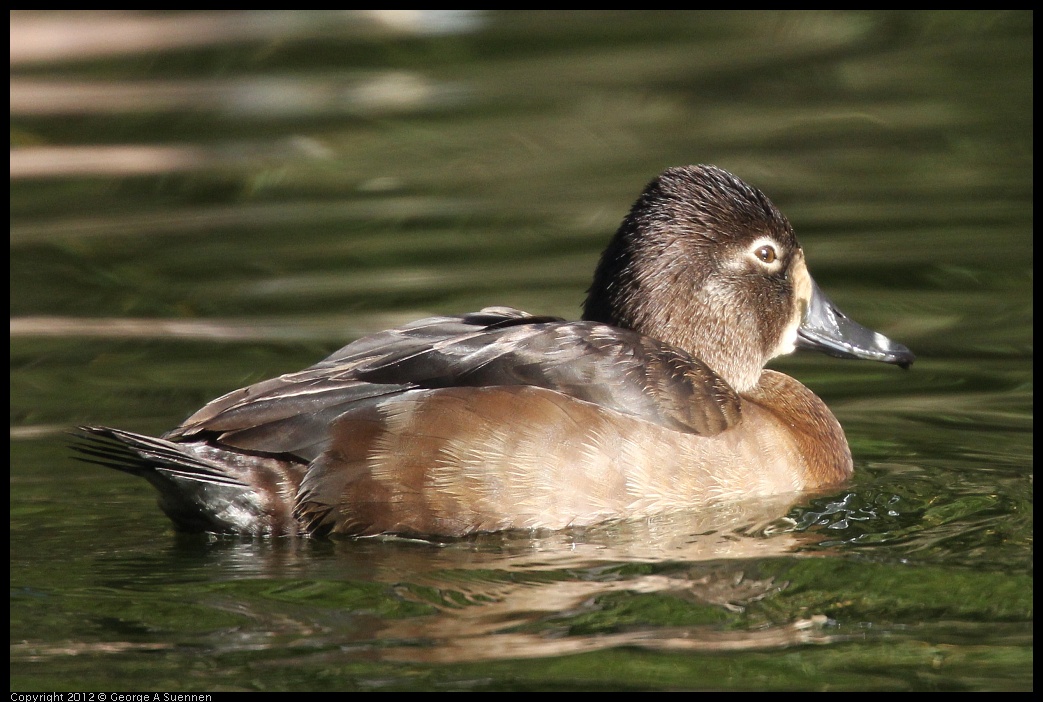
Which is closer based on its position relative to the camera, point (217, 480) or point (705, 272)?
point (217, 480)

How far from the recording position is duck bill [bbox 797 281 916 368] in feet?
21.9

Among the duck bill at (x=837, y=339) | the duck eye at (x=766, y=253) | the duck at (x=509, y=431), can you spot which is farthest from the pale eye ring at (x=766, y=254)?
the duck bill at (x=837, y=339)

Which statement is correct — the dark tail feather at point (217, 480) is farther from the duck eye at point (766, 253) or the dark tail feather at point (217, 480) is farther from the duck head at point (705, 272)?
the duck eye at point (766, 253)

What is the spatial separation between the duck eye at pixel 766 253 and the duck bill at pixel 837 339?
393mm

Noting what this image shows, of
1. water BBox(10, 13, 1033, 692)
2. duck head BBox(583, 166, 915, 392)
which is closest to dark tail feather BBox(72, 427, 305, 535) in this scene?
water BBox(10, 13, 1033, 692)

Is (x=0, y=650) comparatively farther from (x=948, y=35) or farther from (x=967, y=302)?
(x=948, y=35)

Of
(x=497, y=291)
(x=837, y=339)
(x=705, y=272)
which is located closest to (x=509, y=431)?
(x=705, y=272)

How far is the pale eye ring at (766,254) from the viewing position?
629 centimetres

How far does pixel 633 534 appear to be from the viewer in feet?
17.8

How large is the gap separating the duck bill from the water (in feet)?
1.23

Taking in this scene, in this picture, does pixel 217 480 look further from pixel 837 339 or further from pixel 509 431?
pixel 837 339

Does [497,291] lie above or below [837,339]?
above

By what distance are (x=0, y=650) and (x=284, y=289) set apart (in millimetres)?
4697

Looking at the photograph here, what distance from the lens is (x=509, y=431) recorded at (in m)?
5.38
